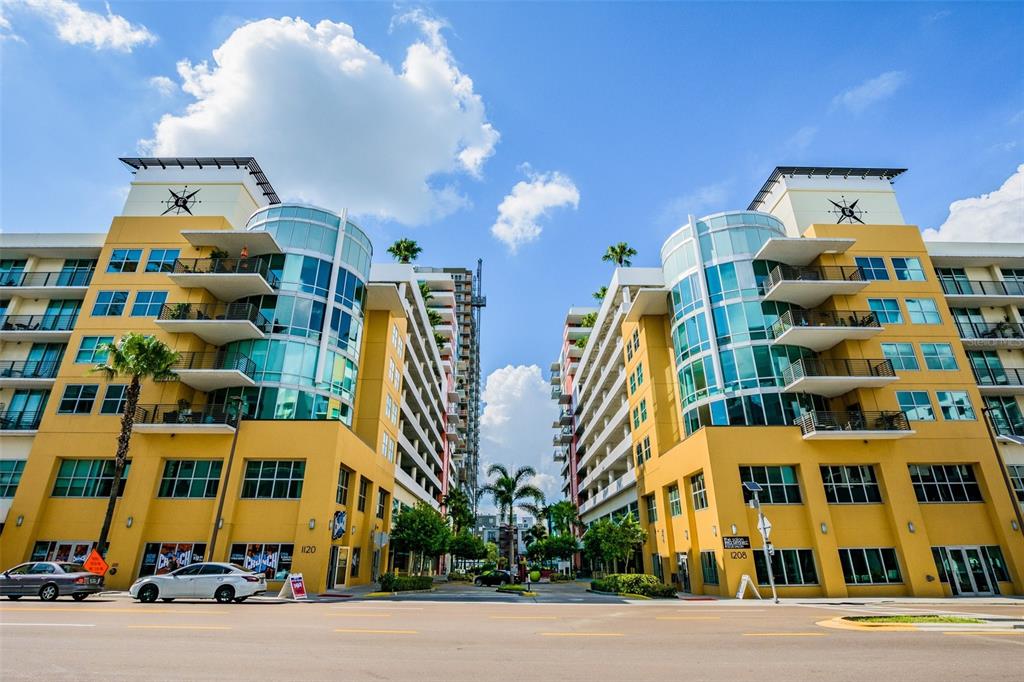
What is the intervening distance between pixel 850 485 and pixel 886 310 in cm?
1267

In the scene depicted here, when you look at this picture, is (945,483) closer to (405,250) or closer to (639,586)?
(639,586)

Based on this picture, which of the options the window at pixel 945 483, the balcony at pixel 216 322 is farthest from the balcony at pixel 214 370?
the window at pixel 945 483

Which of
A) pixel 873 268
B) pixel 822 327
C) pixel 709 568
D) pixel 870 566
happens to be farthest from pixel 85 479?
pixel 873 268

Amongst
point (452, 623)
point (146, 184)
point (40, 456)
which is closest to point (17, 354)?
point (40, 456)

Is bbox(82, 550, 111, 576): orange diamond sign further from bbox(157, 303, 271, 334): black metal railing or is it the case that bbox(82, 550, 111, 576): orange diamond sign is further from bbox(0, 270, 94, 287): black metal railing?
bbox(0, 270, 94, 287): black metal railing

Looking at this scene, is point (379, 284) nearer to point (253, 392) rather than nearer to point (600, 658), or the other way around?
point (253, 392)

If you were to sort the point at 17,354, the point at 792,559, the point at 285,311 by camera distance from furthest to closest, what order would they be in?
the point at 17,354
the point at 285,311
the point at 792,559

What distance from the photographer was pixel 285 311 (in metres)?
32.8

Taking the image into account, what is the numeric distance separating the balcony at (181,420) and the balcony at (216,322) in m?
4.62

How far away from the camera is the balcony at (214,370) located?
97.8 feet

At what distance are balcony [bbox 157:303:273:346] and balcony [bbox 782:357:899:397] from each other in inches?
1307

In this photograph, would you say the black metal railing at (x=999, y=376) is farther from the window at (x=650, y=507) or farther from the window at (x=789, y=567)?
the window at (x=650, y=507)

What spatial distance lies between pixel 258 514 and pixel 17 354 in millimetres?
24186

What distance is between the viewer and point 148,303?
33.9m
